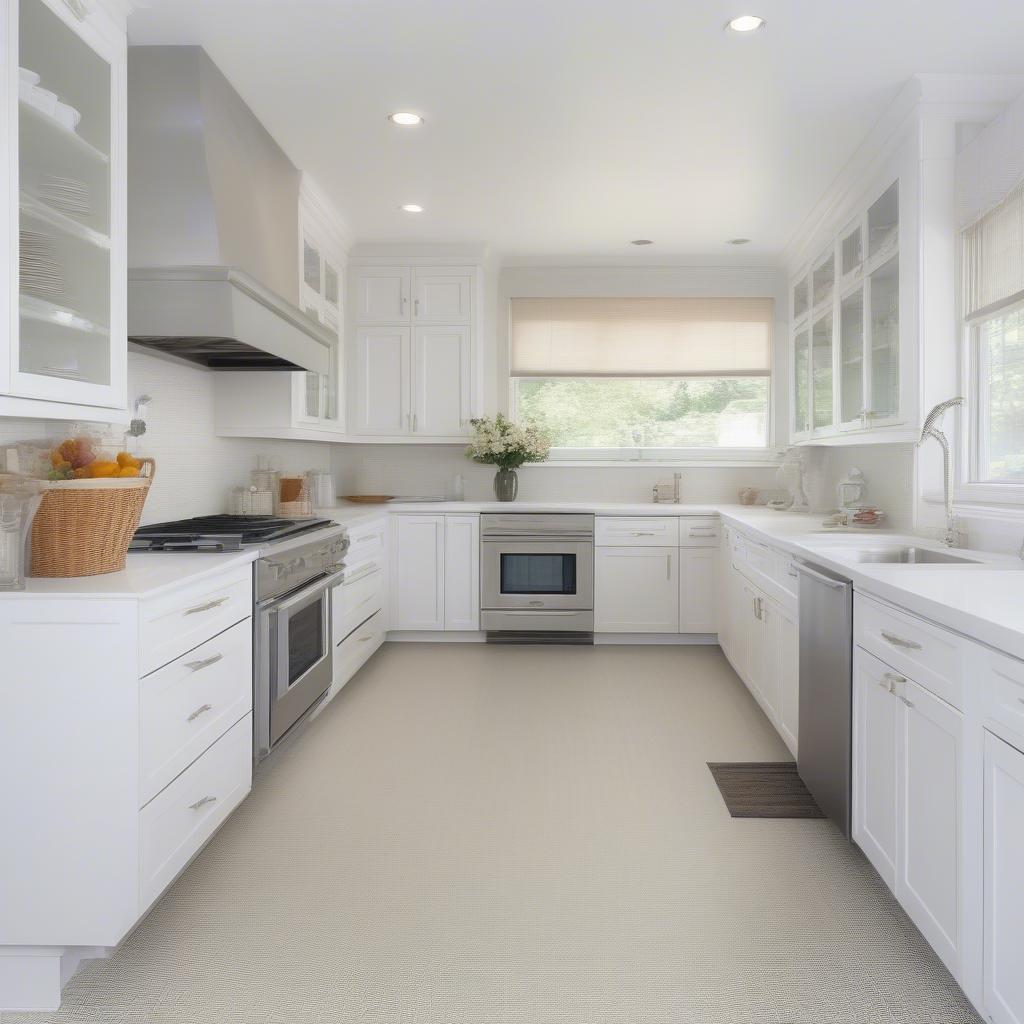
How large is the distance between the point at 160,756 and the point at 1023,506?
2.64 m

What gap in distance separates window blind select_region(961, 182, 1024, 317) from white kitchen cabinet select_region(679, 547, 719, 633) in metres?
2.37

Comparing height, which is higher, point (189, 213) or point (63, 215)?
point (189, 213)

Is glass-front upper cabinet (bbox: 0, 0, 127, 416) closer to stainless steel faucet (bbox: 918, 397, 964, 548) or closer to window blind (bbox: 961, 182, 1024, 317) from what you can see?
stainless steel faucet (bbox: 918, 397, 964, 548)

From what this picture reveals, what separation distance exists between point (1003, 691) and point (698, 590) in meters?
3.61

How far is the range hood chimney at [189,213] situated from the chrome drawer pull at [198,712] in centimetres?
115

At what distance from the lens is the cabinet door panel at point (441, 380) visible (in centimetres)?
526

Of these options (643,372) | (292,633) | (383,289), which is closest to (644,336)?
(643,372)

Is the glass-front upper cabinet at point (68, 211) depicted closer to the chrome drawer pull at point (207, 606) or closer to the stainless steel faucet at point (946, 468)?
the chrome drawer pull at point (207, 606)

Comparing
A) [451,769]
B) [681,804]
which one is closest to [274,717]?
[451,769]

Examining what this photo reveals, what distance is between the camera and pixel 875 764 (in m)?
2.11

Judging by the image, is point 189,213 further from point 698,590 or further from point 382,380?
point 698,590

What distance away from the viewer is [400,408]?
5301 mm

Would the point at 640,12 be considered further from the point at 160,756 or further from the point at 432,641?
the point at 432,641

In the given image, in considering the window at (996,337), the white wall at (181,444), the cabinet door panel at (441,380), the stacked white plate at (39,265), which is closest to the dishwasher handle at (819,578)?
the window at (996,337)
